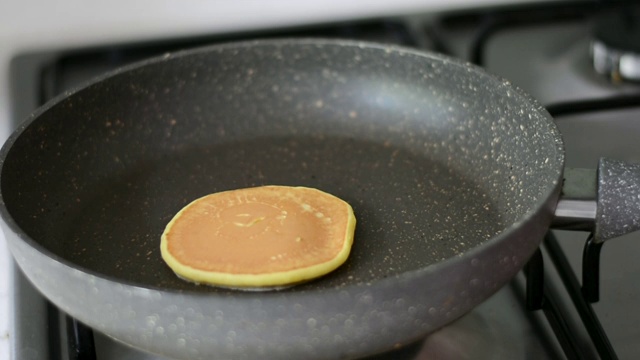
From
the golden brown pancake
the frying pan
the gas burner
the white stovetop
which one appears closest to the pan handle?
the frying pan

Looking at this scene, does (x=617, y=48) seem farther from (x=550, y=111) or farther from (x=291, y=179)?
(x=291, y=179)

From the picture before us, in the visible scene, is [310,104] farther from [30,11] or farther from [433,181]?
[30,11]

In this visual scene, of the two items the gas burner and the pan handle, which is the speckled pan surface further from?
the gas burner

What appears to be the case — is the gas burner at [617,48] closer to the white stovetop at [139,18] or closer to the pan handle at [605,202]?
the white stovetop at [139,18]

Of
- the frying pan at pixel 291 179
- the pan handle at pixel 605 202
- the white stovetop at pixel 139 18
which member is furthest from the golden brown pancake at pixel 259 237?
the white stovetop at pixel 139 18

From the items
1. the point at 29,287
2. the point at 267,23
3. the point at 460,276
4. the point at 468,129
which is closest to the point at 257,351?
the point at 460,276

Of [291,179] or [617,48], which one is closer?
[291,179]

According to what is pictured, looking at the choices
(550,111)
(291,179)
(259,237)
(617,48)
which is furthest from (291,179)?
(617,48)
